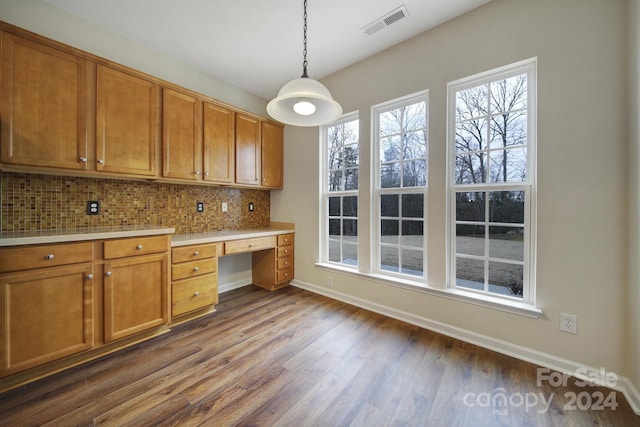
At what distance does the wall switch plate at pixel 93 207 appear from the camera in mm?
2213

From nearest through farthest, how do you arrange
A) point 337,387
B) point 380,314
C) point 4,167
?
1. point 337,387
2. point 4,167
3. point 380,314

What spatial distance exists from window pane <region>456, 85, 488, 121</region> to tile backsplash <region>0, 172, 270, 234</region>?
2819 mm

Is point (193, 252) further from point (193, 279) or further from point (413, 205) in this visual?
point (413, 205)

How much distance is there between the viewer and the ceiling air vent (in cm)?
208

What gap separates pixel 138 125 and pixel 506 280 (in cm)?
357

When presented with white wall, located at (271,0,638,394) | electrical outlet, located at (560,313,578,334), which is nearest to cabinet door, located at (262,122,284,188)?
white wall, located at (271,0,638,394)

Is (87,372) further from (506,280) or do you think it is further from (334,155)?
(506,280)

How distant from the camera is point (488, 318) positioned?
6.55ft

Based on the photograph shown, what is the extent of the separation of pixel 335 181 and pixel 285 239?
109 cm

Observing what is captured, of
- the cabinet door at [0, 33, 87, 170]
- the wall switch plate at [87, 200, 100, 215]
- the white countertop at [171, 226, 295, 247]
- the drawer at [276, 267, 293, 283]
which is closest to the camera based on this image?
the cabinet door at [0, 33, 87, 170]

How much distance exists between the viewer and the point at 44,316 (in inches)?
63.7

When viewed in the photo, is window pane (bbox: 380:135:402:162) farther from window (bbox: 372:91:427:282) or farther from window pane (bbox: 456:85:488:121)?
window pane (bbox: 456:85:488:121)

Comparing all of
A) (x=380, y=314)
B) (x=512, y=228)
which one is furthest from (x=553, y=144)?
(x=380, y=314)

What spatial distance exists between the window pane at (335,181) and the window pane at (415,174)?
84 cm
